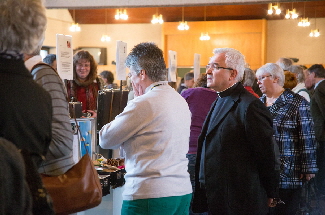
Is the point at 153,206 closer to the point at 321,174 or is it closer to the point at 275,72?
the point at 275,72

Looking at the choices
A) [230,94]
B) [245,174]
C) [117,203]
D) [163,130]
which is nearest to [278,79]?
[230,94]

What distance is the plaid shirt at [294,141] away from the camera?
11.5ft

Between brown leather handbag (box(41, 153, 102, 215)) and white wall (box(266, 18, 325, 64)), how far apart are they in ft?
41.3

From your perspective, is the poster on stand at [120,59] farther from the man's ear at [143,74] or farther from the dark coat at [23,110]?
the dark coat at [23,110]

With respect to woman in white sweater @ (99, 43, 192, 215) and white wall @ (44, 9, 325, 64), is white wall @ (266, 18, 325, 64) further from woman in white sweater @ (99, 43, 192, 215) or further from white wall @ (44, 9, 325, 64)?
woman in white sweater @ (99, 43, 192, 215)

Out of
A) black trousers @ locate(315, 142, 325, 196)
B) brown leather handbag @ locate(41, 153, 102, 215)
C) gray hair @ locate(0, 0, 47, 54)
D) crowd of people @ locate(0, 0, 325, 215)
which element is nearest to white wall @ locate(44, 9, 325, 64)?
black trousers @ locate(315, 142, 325, 196)

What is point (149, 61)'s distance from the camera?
2.31 metres

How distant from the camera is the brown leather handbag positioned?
1675 millimetres

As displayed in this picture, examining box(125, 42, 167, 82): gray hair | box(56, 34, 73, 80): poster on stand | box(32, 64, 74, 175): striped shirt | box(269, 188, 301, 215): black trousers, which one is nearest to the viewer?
box(32, 64, 74, 175): striped shirt

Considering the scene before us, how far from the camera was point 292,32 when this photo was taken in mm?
13672

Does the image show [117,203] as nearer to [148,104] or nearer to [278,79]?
[148,104]

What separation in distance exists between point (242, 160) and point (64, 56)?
1.33m

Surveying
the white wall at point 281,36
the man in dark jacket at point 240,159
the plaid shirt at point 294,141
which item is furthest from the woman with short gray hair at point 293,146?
the white wall at point 281,36

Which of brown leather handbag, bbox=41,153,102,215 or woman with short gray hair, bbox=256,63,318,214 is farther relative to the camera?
woman with short gray hair, bbox=256,63,318,214
